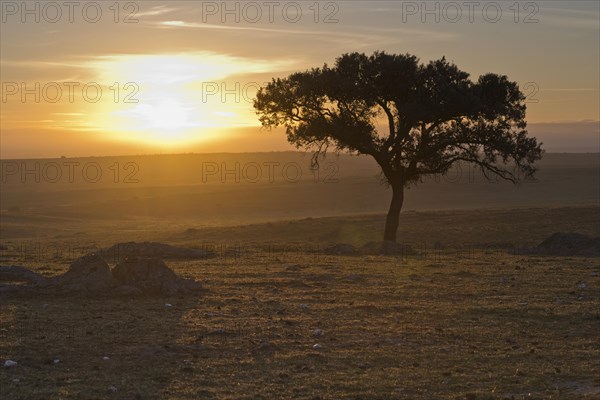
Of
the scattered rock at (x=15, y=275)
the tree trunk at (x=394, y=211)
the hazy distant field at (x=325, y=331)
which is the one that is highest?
the tree trunk at (x=394, y=211)

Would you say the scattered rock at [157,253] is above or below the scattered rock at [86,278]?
below

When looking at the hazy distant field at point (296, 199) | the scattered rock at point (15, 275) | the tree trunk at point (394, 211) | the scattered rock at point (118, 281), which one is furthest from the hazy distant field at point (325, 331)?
the hazy distant field at point (296, 199)

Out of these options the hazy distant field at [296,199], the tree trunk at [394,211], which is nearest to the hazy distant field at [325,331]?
the tree trunk at [394,211]

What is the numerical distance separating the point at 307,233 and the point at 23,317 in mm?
28700

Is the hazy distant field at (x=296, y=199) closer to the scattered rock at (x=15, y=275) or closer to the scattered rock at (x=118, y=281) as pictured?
the scattered rock at (x=15, y=275)

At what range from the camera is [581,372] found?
40.7 ft

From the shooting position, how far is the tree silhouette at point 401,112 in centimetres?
3462

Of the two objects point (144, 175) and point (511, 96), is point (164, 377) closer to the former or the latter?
point (511, 96)

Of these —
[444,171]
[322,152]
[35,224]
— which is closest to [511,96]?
[444,171]

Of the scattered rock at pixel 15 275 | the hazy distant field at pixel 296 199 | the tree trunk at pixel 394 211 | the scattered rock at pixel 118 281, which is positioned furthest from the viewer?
the hazy distant field at pixel 296 199

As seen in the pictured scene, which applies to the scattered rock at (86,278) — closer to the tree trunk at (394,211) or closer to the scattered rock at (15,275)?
the scattered rock at (15,275)

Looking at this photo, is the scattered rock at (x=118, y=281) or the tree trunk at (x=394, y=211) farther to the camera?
the tree trunk at (x=394, y=211)

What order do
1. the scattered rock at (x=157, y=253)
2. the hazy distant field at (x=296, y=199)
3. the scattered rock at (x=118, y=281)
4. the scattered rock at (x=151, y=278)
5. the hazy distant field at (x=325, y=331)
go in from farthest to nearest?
the hazy distant field at (x=296, y=199) < the scattered rock at (x=157, y=253) < the scattered rock at (x=151, y=278) < the scattered rock at (x=118, y=281) < the hazy distant field at (x=325, y=331)

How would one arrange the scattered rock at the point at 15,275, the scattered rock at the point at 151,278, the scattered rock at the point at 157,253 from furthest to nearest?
the scattered rock at the point at 157,253 → the scattered rock at the point at 15,275 → the scattered rock at the point at 151,278
